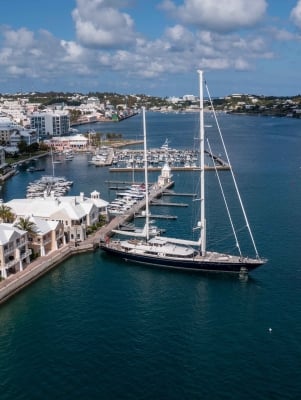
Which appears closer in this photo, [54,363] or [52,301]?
[54,363]

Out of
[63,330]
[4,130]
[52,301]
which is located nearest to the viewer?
[63,330]

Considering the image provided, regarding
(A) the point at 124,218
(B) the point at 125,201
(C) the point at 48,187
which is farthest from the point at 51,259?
(C) the point at 48,187

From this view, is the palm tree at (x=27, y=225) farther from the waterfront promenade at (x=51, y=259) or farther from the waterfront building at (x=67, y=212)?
the waterfront building at (x=67, y=212)

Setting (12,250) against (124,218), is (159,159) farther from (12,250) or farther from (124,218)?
(12,250)

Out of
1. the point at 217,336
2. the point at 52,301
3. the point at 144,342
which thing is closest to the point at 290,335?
the point at 217,336

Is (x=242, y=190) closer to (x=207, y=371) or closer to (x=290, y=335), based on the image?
(x=290, y=335)
